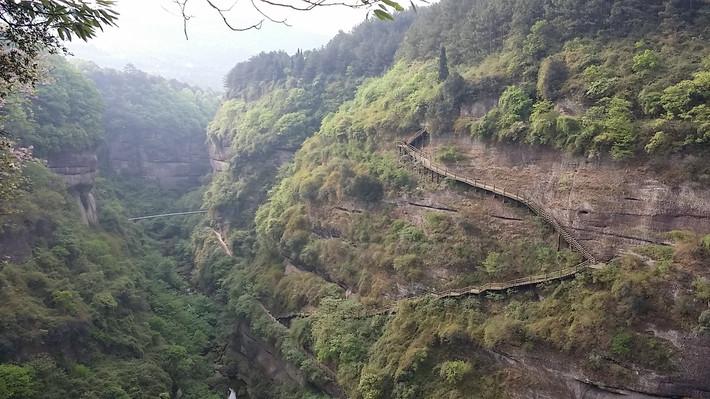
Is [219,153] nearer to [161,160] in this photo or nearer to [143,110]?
[161,160]

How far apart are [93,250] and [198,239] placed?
54.0ft

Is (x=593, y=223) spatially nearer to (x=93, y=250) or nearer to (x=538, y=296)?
(x=538, y=296)

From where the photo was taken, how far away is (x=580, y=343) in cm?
1922

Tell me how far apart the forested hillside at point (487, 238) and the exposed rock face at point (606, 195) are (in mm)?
278

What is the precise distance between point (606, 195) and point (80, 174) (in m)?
40.5

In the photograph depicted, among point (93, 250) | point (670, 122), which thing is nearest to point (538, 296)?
point (670, 122)

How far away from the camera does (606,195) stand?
837 inches

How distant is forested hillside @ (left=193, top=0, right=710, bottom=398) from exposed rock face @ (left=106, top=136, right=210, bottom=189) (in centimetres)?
3278

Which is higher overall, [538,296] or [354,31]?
[354,31]

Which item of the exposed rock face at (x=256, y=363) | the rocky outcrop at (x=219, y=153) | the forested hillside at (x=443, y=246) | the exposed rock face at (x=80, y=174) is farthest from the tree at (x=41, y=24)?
the rocky outcrop at (x=219, y=153)

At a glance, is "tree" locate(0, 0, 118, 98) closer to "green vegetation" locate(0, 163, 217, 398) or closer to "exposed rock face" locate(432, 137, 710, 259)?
"green vegetation" locate(0, 163, 217, 398)

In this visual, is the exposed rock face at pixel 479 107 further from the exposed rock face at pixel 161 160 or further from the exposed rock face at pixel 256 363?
the exposed rock face at pixel 161 160

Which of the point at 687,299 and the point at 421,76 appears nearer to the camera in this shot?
the point at 687,299

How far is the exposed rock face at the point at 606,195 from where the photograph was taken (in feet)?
64.3
